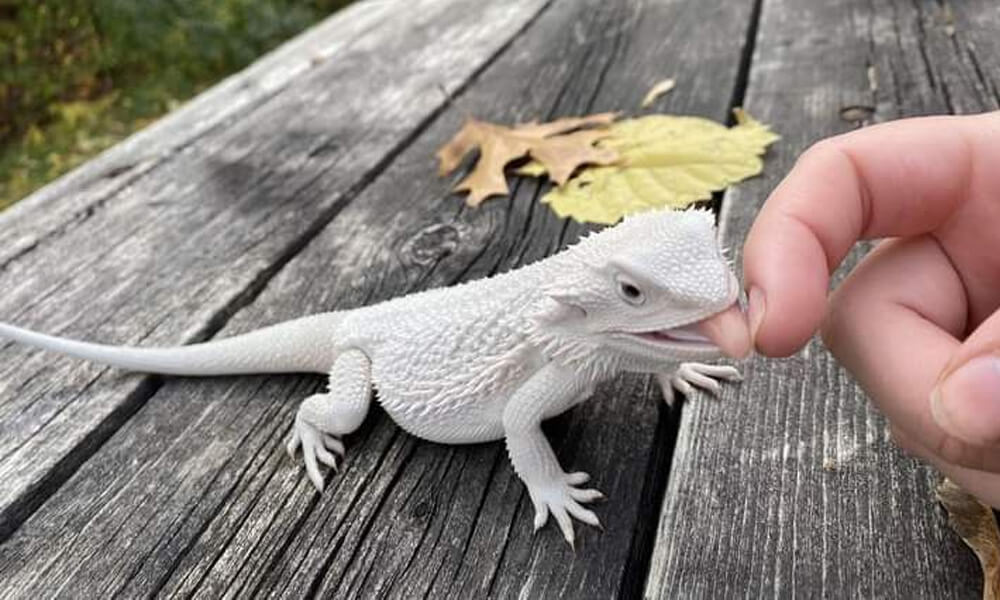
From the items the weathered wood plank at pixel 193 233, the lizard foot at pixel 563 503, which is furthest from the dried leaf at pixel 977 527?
the weathered wood plank at pixel 193 233

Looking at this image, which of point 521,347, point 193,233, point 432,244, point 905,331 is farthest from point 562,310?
point 193,233

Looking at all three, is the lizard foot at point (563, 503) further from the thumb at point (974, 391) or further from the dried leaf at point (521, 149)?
the dried leaf at point (521, 149)

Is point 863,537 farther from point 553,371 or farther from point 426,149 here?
point 426,149

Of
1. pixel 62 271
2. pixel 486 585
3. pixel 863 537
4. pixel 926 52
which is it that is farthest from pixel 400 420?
pixel 926 52

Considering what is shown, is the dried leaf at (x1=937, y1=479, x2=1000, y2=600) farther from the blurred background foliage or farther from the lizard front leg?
the blurred background foliage

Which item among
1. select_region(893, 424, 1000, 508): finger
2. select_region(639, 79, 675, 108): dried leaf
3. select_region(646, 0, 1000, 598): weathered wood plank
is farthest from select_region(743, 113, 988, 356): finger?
select_region(639, 79, 675, 108): dried leaf
